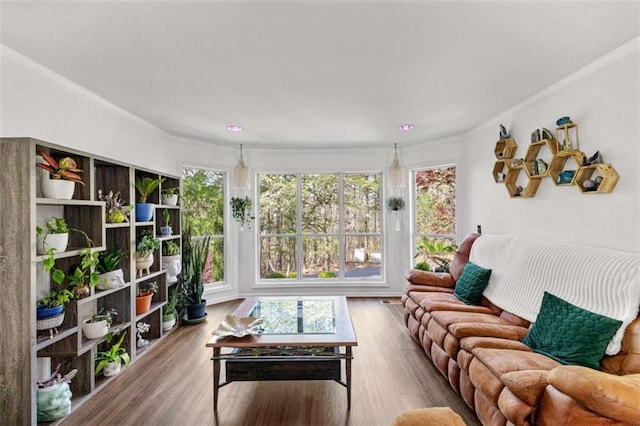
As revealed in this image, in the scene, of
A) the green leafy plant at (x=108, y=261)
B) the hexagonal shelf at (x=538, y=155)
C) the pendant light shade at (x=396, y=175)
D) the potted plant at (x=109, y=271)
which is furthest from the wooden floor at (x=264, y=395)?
the pendant light shade at (x=396, y=175)

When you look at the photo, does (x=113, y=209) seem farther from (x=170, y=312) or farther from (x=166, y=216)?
(x=170, y=312)

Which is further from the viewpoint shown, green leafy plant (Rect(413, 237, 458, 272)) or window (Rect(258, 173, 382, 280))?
window (Rect(258, 173, 382, 280))

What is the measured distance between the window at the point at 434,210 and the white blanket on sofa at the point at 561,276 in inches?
49.3

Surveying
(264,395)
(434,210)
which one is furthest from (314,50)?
(434,210)

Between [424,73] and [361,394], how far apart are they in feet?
8.31

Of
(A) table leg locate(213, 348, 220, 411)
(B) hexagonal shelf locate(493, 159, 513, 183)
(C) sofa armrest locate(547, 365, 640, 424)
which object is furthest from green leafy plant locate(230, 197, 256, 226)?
(C) sofa armrest locate(547, 365, 640, 424)

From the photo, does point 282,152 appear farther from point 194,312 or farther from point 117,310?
point 117,310

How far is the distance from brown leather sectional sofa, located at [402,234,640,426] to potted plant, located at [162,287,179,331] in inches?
108

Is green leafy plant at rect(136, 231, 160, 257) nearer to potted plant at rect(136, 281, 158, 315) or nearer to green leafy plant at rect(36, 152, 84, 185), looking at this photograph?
potted plant at rect(136, 281, 158, 315)

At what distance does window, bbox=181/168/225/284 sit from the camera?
4.63m

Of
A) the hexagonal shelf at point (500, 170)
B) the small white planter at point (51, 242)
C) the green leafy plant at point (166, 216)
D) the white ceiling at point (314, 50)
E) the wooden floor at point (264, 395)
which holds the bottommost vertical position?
the wooden floor at point (264, 395)

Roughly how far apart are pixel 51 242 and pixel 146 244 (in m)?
0.95

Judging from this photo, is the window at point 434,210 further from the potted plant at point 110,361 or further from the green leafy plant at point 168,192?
the potted plant at point 110,361

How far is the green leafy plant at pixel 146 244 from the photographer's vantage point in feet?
9.98
